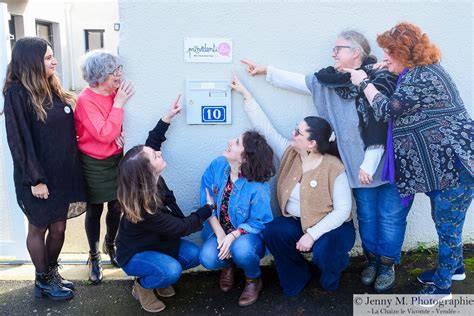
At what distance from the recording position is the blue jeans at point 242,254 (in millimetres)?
2998

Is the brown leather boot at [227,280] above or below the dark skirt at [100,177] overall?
below

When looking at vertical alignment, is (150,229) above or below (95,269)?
above

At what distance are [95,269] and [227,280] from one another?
99cm

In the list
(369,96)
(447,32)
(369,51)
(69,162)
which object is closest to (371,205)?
(369,96)

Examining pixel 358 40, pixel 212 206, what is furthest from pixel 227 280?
pixel 358 40

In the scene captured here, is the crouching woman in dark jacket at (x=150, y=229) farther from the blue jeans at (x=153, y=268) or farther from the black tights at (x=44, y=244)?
the black tights at (x=44, y=244)

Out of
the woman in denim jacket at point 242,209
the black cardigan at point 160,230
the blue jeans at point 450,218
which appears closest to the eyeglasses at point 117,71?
the black cardigan at point 160,230

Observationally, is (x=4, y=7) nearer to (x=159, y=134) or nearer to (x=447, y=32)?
(x=159, y=134)

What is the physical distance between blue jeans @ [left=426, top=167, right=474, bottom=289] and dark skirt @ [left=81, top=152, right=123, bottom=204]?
214 centimetres

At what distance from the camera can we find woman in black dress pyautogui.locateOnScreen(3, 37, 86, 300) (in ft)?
9.39

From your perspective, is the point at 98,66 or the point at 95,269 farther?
the point at 95,269

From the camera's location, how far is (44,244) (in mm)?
3145

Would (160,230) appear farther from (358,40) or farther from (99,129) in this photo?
(358,40)

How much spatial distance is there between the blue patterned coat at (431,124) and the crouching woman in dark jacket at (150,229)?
1330mm
